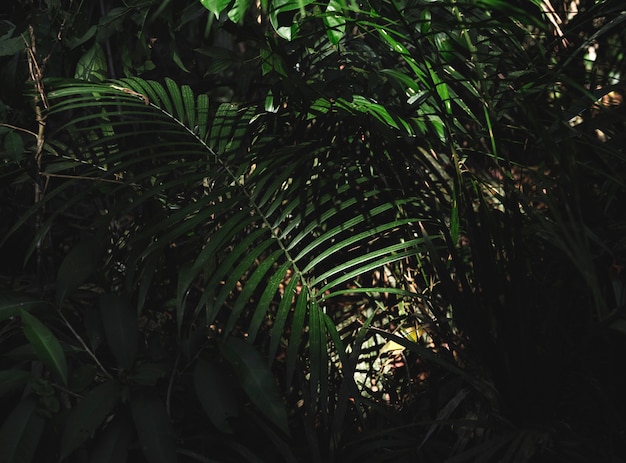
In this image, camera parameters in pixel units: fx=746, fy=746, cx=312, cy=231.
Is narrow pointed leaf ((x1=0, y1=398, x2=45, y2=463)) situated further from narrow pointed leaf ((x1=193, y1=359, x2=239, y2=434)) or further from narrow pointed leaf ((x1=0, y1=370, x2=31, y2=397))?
narrow pointed leaf ((x1=193, y1=359, x2=239, y2=434))

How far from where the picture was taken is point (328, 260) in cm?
138

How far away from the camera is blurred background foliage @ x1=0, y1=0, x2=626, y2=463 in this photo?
1.00 meters

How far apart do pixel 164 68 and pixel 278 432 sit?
994 millimetres

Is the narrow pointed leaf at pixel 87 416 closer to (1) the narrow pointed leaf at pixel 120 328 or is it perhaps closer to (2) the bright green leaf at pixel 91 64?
(1) the narrow pointed leaf at pixel 120 328

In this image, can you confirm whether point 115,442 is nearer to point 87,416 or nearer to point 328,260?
point 87,416

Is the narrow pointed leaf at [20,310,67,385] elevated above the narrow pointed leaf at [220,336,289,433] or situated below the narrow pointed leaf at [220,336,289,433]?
above

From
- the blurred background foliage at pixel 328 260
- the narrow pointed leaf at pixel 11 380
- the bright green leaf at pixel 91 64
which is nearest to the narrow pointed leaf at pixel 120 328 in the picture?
the blurred background foliage at pixel 328 260

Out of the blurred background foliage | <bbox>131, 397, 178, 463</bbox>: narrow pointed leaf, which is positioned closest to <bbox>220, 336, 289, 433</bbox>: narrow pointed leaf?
the blurred background foliage

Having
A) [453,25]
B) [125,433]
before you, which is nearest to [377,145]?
[453,25]

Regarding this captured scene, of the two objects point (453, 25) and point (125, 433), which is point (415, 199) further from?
point (125, 433)

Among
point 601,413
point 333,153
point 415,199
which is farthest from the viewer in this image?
point 333,153

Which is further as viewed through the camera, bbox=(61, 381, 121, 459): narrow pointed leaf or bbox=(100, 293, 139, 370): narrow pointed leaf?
bbox=(100, 293, 139, 370): narrow pointed leaf

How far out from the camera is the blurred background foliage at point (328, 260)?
100 cm

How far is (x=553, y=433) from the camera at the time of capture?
104 centimetres
